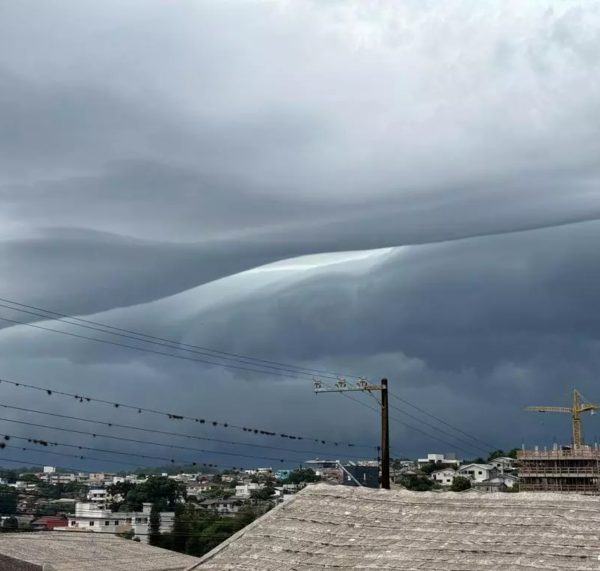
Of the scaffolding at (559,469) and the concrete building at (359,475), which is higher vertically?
the scaffolding at (559,469)

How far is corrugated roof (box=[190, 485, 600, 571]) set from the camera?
2184 centimetres

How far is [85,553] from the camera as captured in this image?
46.4 meters

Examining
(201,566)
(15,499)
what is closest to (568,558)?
(201,566)

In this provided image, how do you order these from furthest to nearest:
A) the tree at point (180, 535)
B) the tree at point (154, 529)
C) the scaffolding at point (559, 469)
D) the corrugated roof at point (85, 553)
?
the scaffolding at point (559, 469) → the tree at point (180, 535) → the tree at point (154, 529) → the corrugated roof at point (85, 553)

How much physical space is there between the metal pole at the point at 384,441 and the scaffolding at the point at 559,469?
7865cm

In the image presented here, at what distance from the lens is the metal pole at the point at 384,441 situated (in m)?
44.4

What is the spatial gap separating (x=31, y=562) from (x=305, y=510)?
1967cm

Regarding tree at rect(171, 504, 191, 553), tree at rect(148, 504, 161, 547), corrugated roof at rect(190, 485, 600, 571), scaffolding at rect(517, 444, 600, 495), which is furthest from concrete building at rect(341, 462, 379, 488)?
scaffolding at rect(517, 444, 600, 495)

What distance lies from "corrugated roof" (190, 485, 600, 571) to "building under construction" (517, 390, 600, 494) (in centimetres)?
9900

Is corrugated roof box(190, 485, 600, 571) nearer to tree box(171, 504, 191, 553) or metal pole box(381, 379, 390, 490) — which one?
metal pole box(381, 379, 390, 490)

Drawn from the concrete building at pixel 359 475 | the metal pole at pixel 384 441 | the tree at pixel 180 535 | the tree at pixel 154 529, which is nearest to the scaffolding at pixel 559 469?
the tree at pixel 180 535

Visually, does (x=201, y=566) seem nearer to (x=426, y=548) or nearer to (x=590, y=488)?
(x=426, y=548)

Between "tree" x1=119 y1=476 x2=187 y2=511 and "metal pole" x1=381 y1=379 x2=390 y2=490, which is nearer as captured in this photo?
"metal pole" x1=381 y1=379 x2=390 y2=490

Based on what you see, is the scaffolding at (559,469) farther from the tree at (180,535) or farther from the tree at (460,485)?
the tree at (180,535)
